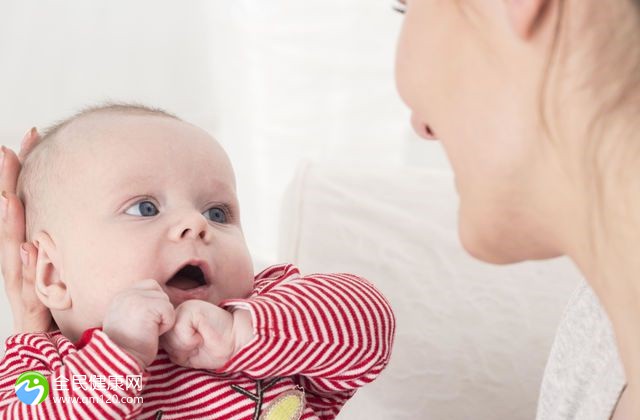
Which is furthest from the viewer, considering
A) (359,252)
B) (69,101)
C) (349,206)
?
(69,101)

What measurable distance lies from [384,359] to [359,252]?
2.08 feet

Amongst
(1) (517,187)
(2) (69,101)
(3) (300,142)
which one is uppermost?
(1) (517,187)

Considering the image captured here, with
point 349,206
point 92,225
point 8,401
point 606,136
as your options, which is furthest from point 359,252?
point 606,136

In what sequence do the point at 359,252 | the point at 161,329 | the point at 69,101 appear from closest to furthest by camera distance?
the point at 161,329
the point at 359,252
the point at 69,101

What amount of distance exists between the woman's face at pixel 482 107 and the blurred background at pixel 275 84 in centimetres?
140

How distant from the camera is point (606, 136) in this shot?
67 centimetres

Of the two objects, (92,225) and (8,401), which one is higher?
(92,225)

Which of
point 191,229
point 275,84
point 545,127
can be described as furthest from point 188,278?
point 275,84

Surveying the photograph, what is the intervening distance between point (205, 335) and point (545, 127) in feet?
1.38

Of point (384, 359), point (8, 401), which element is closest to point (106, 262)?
point (8, 401)

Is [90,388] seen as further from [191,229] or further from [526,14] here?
[526,14]

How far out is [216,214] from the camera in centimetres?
109

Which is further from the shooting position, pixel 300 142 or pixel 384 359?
pixel 300 142

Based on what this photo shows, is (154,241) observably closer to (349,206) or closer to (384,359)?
(384,359)
